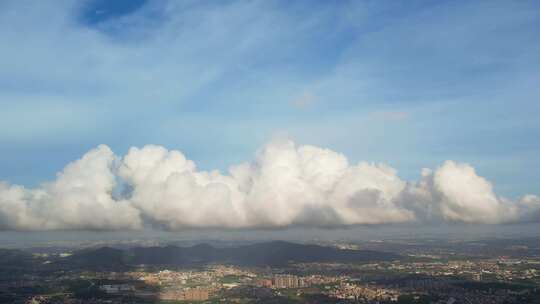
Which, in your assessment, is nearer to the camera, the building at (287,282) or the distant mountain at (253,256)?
the building at (287,282)

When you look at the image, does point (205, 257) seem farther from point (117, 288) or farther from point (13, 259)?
point (117, 288)

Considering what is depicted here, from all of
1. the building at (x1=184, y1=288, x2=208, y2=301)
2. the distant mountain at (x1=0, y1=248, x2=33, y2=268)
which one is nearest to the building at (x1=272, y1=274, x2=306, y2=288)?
the building at (x1=184, y1=288, x2=208, y2=301)

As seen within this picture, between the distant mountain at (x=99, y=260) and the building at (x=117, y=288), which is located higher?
the distant mountain at (x=99, y=260)

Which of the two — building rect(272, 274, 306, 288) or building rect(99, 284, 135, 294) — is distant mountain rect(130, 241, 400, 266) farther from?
building rect(99, 284, 135, 294)

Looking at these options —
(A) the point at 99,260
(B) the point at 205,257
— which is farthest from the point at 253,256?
(A) the point at 99,260

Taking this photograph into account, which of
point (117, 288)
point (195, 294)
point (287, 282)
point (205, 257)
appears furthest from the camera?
point (205, 257)

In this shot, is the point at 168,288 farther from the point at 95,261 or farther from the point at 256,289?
the point at 95,261

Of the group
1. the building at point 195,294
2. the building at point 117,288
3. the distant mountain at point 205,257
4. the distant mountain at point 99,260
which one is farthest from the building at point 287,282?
the distant mountain at point 99,260

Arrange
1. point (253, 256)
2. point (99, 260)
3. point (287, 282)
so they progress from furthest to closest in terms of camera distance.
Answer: point (253, 256) → point (99, 260) → point (287, 282)

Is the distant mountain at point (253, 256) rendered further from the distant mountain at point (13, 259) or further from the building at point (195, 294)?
the building at point (195, 294)
